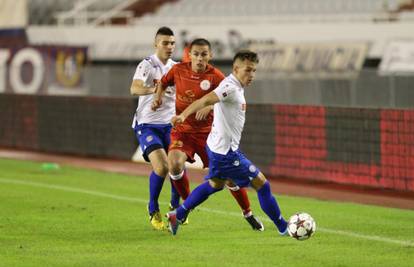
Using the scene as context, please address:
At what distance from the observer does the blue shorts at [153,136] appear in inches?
457

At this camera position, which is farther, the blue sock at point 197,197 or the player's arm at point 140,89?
the player's arm at point 140,89

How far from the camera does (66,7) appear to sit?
3462 centimetres

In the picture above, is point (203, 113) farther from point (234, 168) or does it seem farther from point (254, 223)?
point (254, 223)

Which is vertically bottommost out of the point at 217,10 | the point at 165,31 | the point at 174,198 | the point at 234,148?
the point at 174,198

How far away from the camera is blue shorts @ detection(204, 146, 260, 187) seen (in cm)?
1020

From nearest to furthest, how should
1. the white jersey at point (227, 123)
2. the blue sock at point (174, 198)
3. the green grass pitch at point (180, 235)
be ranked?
the green grass pitch at point (180, 235), the white jersey at point (227, 123), the blue sock at point (174, 198)

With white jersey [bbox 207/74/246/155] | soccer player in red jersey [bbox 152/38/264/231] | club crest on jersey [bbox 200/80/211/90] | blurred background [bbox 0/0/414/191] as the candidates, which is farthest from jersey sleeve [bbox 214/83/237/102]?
blurred background [bbox 0/0/414/191]

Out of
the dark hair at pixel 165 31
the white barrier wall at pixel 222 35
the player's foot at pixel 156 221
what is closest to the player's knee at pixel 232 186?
the player's foot at pixel 156 221

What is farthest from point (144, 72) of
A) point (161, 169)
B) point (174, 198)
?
point (174, 198)

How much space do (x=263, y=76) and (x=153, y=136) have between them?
12565 mm

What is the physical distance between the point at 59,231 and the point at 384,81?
9881 millimetres

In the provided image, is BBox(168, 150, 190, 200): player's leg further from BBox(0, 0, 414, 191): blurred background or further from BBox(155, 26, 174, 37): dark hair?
BBox(0, 0, 414, 191): blurred background

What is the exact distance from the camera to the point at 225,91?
9.88 meters

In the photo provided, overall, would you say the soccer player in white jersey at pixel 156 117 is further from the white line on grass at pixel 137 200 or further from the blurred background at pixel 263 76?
the blurred background at pixel 263 76
